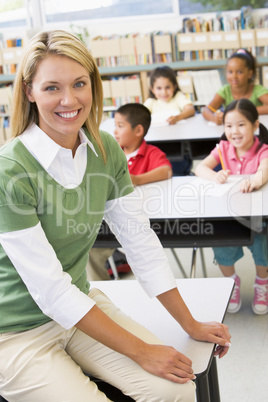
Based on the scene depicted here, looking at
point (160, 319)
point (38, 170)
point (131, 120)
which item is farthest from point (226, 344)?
point (131, 120)

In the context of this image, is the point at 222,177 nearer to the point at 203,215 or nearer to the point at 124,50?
the point at 203,215

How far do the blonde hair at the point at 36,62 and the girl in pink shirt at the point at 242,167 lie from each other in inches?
54.8

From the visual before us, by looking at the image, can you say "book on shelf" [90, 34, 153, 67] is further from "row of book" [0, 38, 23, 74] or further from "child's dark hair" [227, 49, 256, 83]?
"child's dark hair" [227, 49, 256, 83]

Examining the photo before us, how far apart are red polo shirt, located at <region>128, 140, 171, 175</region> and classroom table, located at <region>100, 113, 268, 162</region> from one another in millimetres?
582

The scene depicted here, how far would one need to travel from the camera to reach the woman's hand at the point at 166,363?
3.93ft

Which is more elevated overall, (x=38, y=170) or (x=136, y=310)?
(x=38, y=170)

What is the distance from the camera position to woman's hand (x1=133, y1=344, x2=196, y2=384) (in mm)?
1198

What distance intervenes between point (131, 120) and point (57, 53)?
5.69ft

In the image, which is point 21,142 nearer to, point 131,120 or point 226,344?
point 226,344

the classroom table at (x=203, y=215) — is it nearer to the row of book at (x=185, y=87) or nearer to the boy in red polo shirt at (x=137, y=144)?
the boy in red polo shirt at (x=137, y=144)

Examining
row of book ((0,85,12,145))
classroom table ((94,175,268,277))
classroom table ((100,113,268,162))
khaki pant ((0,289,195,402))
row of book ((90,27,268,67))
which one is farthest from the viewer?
row of book ((0,85,12,145))

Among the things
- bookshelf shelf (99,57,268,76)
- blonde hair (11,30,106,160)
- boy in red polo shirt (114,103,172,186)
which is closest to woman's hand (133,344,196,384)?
blonde hair (11,30,106,160)

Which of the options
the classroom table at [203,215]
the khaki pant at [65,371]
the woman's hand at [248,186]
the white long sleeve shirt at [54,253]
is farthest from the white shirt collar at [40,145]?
the woman's hand at [248,186]

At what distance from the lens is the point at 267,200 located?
2.32 metres
